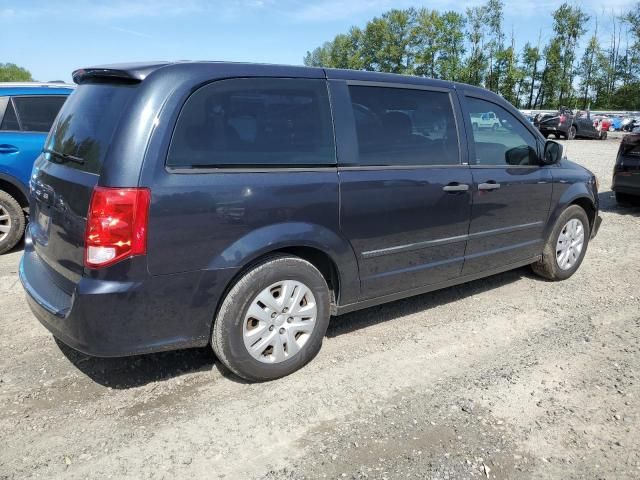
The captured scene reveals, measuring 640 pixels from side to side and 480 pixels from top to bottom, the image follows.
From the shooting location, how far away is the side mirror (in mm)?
4582

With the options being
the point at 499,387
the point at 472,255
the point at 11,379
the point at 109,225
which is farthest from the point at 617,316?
the point at 11,379

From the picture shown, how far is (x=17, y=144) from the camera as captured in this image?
5660 mm

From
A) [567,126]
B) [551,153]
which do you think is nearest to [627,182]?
[551,153]

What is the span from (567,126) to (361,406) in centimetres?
2680

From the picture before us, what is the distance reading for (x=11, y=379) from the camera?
3133mm

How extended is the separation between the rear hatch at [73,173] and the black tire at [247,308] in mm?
797

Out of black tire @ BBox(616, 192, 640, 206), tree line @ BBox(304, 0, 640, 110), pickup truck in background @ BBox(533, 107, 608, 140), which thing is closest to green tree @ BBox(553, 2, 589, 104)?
tree line @ BBox(304, 0, 640, 110)

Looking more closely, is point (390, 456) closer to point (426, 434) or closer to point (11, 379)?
point (426, 434)

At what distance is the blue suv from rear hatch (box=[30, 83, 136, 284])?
282 cm

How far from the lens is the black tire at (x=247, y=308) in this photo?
289 centimetres

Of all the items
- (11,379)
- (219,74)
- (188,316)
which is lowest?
(11,379)

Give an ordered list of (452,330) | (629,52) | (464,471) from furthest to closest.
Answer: (629,52), (452,330), (464,471)

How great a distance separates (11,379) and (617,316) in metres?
4.40

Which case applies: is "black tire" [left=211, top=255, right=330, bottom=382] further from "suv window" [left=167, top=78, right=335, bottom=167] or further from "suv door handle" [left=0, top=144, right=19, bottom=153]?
"suv door handle" [left=0, top=144, right=19, bottom=153]
